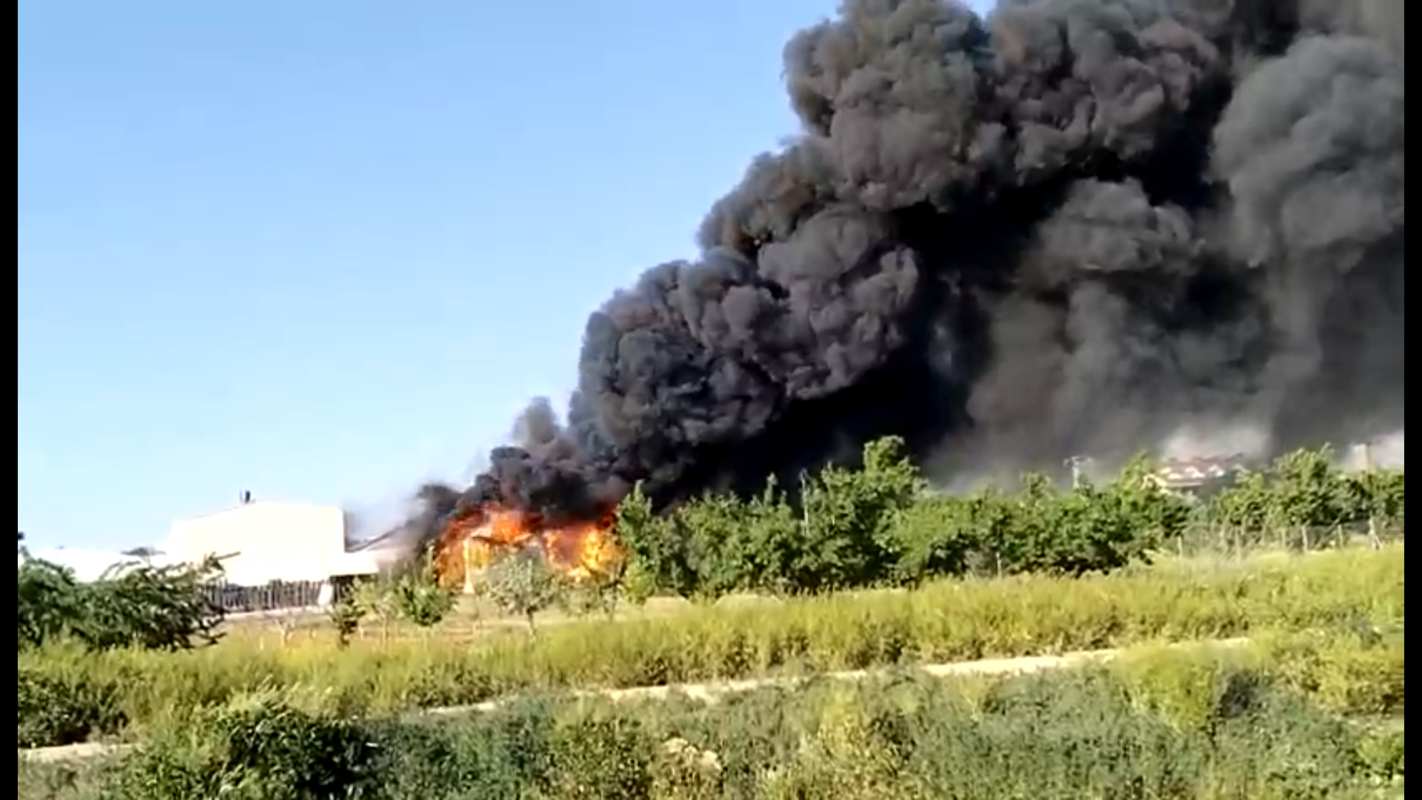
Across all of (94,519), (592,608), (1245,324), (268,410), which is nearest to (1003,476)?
(1245,324)

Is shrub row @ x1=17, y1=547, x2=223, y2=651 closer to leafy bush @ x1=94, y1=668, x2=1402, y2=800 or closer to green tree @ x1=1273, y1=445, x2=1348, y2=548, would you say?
leafy bush @ x1=94, y1=668, x2=1402, y2=800

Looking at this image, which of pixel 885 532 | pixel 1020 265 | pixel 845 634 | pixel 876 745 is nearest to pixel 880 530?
pixel 885 532

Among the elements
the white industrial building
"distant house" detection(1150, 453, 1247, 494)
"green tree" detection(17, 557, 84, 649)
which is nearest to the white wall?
the white industrial building

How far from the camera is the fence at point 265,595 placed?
1828mm

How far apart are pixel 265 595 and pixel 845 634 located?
0.68m

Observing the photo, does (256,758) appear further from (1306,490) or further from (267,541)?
(1306,490)

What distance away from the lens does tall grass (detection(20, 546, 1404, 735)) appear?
1866 millimetres

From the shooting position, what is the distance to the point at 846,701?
6.35 feet

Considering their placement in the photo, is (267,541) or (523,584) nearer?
(267,541)

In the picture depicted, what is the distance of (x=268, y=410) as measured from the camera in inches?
70.9

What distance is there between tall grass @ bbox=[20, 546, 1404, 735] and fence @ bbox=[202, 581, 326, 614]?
0.14 feet

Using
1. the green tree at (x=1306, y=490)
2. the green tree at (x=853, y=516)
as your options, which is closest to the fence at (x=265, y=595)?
the green tree at (x=853, y=516)

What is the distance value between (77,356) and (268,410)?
21 centimetres

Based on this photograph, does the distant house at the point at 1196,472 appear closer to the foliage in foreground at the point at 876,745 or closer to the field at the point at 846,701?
the field at the point at 846,701
